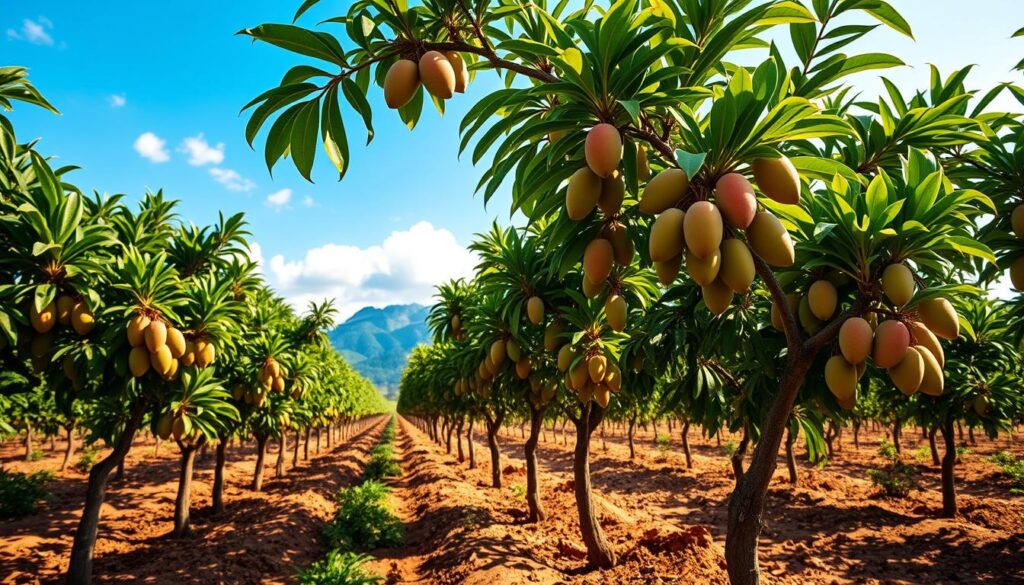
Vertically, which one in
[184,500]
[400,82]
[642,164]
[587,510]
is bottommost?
[184,500]

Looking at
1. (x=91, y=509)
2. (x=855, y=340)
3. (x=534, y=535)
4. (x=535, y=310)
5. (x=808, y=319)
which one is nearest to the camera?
(x=855, y=340)

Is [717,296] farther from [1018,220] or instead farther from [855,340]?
[1018,220]

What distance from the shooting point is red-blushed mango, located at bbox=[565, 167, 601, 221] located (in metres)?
1.65

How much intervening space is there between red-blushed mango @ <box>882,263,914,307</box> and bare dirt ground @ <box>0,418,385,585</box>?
8.77 m

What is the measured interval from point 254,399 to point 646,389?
291 inches

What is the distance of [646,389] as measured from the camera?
18.7ft

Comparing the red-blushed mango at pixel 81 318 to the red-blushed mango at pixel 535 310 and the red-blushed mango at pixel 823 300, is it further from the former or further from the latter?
the red-blushed mango at pixel 823 300

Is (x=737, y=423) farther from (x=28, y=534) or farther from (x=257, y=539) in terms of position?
(x=28, y=534)

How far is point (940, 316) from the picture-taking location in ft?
6.13

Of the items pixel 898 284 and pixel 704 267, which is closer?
pixel 704 267

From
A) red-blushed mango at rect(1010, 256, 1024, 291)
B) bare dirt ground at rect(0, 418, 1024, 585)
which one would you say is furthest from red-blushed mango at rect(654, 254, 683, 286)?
bare dirt ground at rect(0, 418, 1024, 585)

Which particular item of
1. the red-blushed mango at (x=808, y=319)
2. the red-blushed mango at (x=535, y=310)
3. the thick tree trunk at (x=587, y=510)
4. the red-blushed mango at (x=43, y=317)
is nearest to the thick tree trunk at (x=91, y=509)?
the red-blushed mango at (x=43, y=317)

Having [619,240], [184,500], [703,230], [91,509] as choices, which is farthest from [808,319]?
[184,500]

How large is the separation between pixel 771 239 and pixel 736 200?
191 mm
